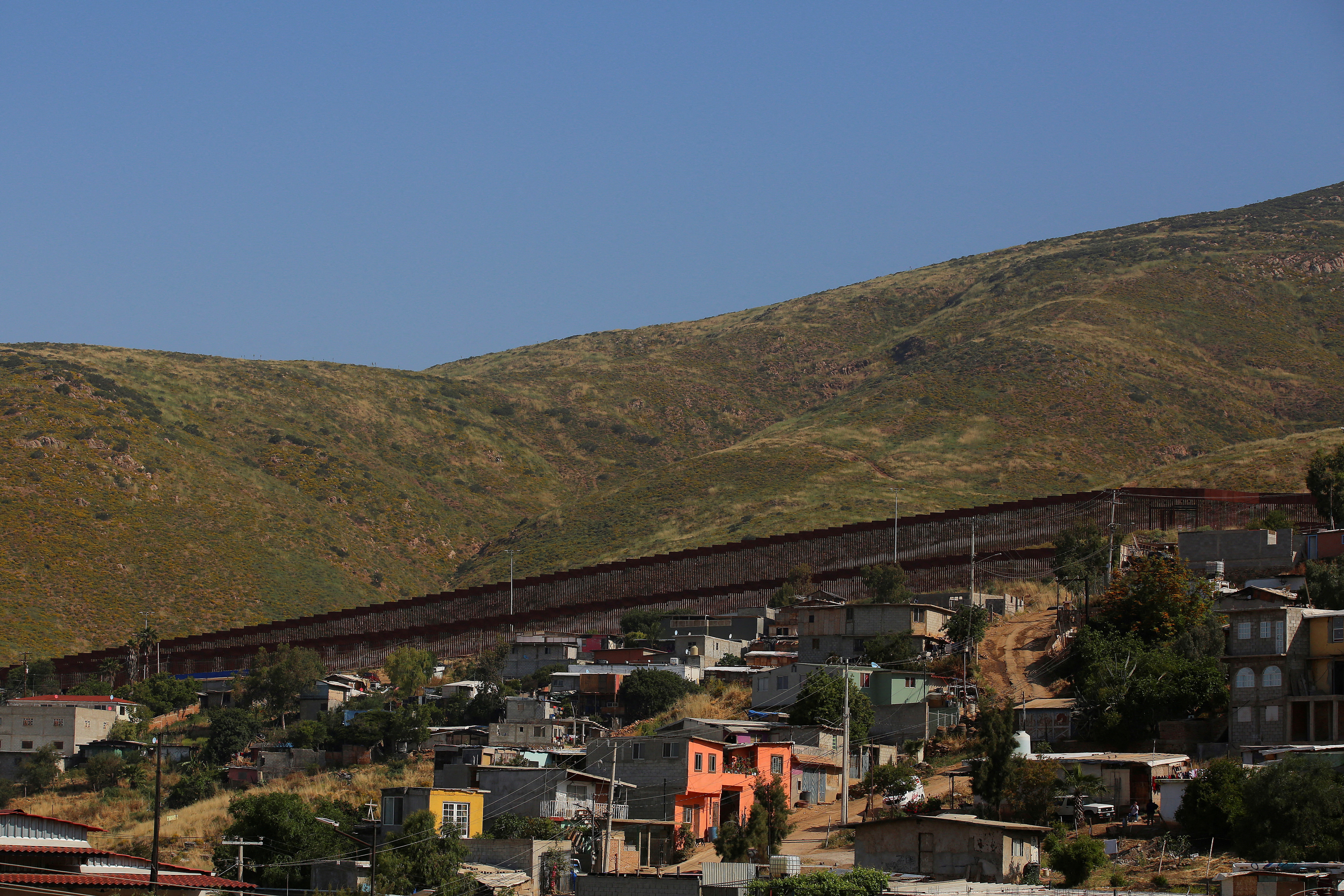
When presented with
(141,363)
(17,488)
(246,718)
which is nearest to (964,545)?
(246,718)

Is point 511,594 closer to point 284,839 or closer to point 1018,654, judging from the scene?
point 1018,654

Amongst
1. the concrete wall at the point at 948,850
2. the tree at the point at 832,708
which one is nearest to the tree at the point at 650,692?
the tree at the point at 832,708

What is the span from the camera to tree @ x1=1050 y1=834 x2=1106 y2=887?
37188 millimetres

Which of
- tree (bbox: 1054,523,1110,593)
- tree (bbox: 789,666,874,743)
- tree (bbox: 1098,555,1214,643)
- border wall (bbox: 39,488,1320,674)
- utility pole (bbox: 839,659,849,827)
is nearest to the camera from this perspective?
utility pole (bbox: 839,659,849,827)

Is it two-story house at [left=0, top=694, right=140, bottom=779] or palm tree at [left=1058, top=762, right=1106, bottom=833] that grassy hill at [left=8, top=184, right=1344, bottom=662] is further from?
palm tree at [left=1058, top=762, right=1106, bottom=833]

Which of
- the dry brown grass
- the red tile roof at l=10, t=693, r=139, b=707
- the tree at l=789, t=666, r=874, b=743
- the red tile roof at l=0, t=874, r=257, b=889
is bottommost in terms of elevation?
the dry brown grass

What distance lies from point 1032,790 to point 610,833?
10493 mm

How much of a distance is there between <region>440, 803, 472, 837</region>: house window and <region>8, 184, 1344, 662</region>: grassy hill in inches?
2406

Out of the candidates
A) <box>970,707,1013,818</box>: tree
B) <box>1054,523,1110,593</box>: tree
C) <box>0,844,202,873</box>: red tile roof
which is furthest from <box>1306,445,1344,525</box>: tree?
<box>0,844,202,873</box>: red tile roof

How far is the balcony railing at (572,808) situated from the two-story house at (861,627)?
17695 mm

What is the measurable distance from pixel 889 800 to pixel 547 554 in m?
90.4

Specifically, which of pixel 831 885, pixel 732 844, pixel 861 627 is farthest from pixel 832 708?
pixel 831 885

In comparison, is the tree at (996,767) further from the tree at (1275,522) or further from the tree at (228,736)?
the tree at (228,736)

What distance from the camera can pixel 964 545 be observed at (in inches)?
3688
